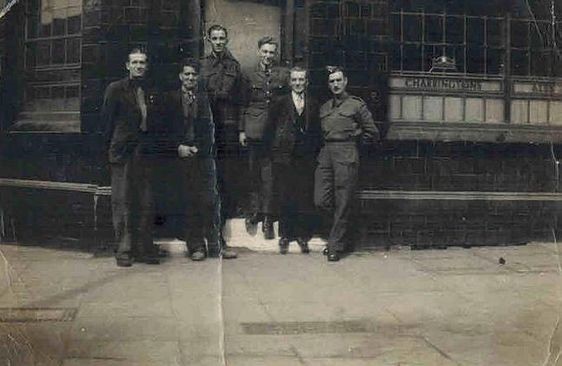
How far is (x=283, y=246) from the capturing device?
4.83 m

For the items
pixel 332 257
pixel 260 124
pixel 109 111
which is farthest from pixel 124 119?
pixel 332 257

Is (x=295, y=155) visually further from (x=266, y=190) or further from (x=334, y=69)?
(x=334, y=69)

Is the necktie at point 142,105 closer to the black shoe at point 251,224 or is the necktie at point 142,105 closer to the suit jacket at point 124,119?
the suit jacket at point 124,119

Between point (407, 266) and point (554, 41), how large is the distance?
6.32 feet

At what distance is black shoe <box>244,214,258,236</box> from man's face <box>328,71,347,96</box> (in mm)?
988

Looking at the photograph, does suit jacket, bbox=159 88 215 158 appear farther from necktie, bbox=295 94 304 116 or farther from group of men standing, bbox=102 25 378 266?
necktie, bbox=295 94 304 116

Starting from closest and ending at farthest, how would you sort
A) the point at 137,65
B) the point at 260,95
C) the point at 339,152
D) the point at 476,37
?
the point at 137,65 → the point at 260,95 → the point at 339,152 → the point at 476,37

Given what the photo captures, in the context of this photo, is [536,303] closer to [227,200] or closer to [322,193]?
[322,193]

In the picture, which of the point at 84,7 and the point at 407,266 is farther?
the point at 407,266

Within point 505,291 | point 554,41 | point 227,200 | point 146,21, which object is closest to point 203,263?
point 227,200

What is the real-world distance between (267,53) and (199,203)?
108 centimetres

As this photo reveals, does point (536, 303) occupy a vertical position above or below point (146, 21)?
below

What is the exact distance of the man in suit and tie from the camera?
4770mm

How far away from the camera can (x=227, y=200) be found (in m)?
4.73
